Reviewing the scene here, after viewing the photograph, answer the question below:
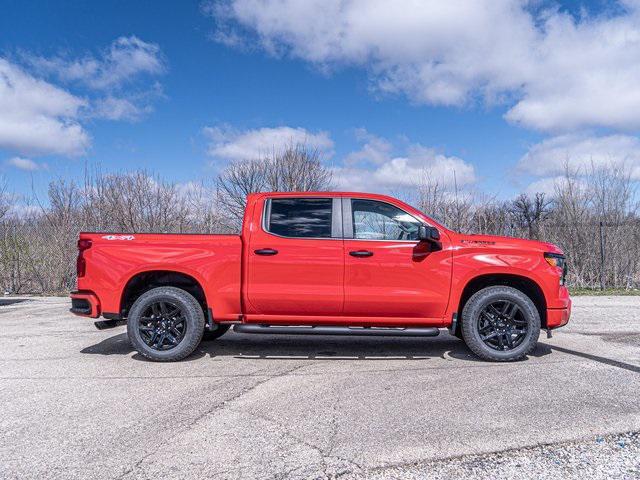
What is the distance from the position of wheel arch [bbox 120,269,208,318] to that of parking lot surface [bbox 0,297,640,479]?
680mm

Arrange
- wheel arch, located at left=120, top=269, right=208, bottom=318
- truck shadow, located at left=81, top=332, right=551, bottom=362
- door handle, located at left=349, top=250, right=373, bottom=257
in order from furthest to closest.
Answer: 1. truck shadow, located at left=81, top=332, right=551, bottom=362
2. wheel arch, located at left=120, top=269, right=208, bottom=318
3. door handle, located at left=349, top=250, right=373, bottom=257

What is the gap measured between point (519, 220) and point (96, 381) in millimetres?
13030

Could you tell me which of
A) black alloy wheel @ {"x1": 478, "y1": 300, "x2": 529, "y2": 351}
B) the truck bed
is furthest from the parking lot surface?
the truck bed

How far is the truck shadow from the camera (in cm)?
548

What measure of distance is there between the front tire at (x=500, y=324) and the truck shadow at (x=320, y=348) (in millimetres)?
265

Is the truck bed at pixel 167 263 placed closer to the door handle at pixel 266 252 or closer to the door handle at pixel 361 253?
the door handle at pixel 266 252

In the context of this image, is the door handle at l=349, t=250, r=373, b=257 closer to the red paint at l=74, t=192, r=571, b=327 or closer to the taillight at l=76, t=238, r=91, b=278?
the red paint at l=74, t=192, r=571, b=327

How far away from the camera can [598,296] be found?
11.8 m

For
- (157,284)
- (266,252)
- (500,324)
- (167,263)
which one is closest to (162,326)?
(157,284)

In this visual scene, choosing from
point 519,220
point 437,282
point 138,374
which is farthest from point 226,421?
point 519,220

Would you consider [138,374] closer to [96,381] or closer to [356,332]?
[96,381]

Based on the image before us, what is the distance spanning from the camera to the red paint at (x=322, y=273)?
5.05 metres

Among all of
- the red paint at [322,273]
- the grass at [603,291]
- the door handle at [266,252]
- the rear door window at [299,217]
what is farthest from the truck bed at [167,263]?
the grass at [603,291]

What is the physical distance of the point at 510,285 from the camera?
536 cm
